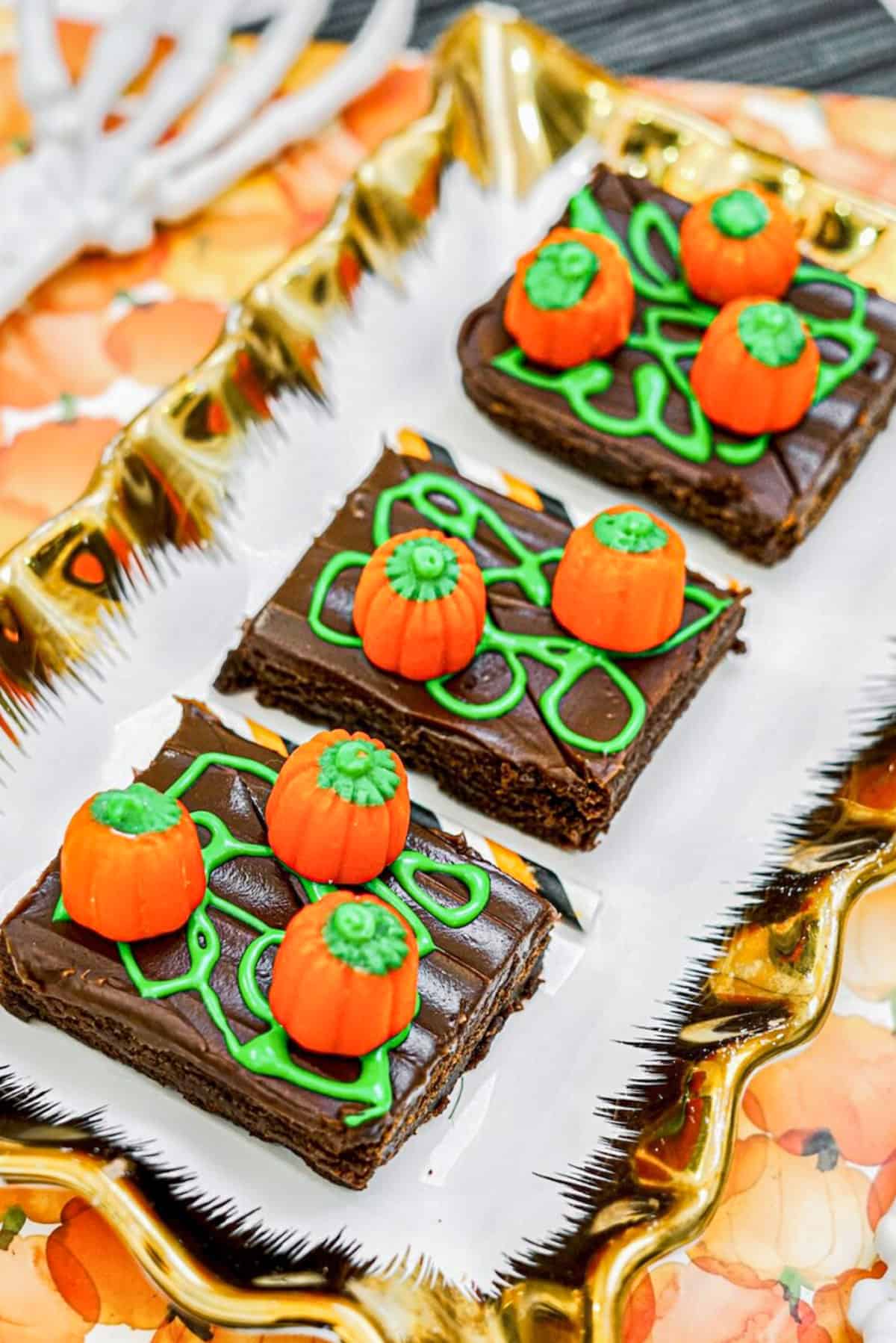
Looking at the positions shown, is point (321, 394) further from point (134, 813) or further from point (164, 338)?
point (134, 813)

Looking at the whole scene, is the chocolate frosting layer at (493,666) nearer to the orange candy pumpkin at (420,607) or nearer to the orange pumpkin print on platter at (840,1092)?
the orange candy pumpkin at (420,607)

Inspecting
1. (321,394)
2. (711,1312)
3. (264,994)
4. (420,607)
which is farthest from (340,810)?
(321,394)

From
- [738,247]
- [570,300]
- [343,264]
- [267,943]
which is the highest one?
[738,247]

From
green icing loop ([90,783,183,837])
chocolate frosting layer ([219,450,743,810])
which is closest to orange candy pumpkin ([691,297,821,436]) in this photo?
chocolate frosting layer ([219,450,743,810])

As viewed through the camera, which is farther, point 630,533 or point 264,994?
point 630,533

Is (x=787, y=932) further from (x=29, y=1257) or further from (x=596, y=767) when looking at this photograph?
(x=29, y=1257)

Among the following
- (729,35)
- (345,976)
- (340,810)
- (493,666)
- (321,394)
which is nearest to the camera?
(345,976)

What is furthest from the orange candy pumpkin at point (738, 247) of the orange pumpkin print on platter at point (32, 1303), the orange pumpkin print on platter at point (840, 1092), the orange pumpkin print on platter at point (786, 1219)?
the orange pumpkin print on platter at point (32, 1303)

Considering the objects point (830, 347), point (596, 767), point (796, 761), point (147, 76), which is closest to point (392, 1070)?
point (596, 767)
